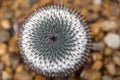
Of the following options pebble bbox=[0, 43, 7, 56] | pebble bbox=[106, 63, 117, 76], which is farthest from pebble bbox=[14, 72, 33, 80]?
pebble bbox=[106, 63, 117, 76]

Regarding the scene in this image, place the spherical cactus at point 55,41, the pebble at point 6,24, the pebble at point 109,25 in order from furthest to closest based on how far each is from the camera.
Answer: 1. the pebble at point 6,24
2. the pebble at point 109,25
3. the spherical cactus at point 55,41

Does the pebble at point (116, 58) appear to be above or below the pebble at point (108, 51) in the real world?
below

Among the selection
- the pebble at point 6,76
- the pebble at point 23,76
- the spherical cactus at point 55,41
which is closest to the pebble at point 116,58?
the spherical cactus at point 55,41

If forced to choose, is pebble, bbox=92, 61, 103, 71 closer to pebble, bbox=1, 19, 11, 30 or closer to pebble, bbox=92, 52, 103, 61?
pebble, bbox=92, 52, 103, 61

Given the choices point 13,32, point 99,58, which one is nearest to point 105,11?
point 99,58

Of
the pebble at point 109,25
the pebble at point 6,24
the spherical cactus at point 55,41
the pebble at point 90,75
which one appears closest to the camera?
the spherical cactus at point 55,41

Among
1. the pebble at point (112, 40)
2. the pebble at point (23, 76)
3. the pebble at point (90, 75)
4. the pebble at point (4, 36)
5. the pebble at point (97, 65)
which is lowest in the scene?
the pebble at point (90, 75)

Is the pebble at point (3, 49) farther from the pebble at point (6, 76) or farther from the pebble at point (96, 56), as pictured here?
the pebble at point (96, 56)
